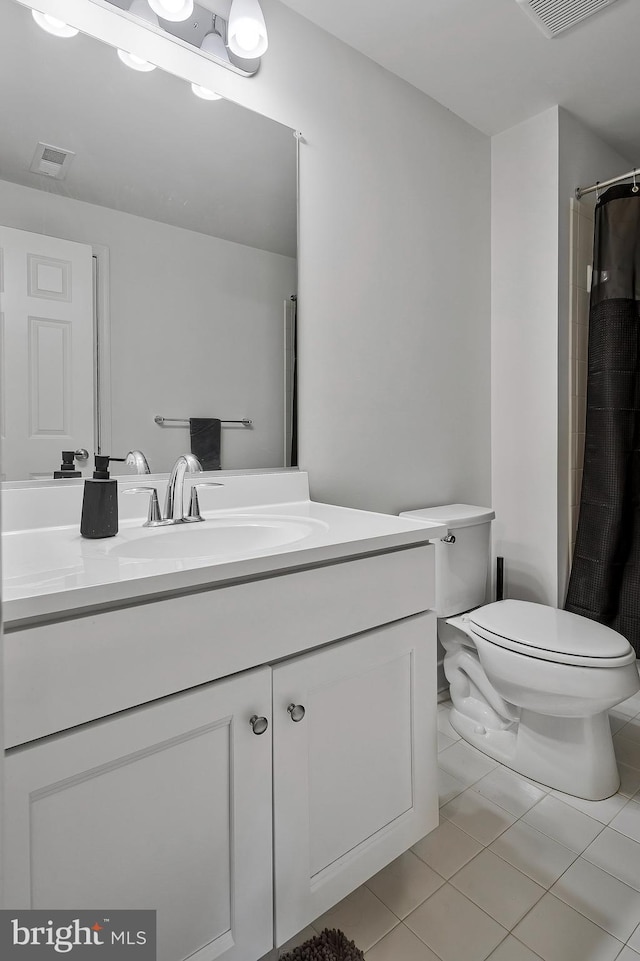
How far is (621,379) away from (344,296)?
1.18 meters

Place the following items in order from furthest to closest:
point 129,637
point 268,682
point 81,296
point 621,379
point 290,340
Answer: point 621,379 → point 290,340 → point 81,296 → point 268,682 → point 129,637

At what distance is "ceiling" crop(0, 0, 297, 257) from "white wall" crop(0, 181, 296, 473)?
0.15 ft

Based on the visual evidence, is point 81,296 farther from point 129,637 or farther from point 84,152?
→ point 129,637

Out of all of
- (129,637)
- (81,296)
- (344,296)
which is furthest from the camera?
(344,296)

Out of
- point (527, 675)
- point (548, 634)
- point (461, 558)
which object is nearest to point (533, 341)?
point (461, 558)

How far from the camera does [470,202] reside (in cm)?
210

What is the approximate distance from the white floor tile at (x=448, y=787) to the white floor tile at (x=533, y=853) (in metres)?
0.17

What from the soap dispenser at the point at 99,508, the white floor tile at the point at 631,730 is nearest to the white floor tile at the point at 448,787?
the white floor tile at the point at 631,730

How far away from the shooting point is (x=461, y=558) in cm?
178

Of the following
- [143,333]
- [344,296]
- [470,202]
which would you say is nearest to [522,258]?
[470,202]

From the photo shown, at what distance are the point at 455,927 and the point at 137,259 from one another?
1634mm

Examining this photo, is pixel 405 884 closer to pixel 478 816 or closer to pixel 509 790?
pixel 478 816

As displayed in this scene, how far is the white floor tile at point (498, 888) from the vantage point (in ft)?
3.66

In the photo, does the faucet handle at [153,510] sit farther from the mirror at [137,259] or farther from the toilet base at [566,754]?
the toilet base at [566,754]
